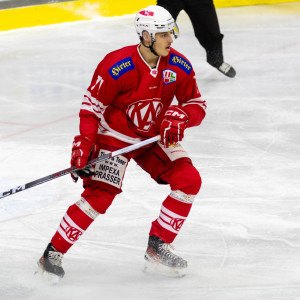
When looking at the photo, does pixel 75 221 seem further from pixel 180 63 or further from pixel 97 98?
pixel 180 63

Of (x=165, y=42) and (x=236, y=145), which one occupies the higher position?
→ (x=165, y=42)

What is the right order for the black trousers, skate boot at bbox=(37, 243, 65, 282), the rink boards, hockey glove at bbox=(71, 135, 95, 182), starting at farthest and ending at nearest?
the rink boards
the black trousers
skate boot at bbox=(37, 243, 65, 282)
hockey glove at bbox=(71, 135, 95, 182)

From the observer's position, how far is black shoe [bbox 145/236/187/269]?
284 cm

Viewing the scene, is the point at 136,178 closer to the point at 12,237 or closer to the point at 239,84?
the point at 12,237

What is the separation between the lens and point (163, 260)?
284 centimetres

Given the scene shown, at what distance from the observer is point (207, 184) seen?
3744 mm

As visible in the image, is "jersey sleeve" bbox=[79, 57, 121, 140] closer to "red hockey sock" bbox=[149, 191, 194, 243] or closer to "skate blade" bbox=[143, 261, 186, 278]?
"red hockey sock" bbox=[149, 191, 194, 243]

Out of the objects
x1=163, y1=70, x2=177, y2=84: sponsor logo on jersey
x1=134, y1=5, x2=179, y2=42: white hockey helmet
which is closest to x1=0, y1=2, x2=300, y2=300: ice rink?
x1=163, y1=70, x2=177, y2=84: sponsor logo on jersey

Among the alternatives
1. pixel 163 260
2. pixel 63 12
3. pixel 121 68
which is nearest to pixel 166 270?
pixel 163 260

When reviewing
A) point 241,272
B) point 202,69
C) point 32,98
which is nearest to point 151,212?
point 241,272

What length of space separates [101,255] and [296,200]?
0.96 m

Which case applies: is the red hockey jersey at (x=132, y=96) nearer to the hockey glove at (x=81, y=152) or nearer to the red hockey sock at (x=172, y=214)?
the hockey glove at (x=81, y=152)

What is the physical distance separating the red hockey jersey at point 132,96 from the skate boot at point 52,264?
42 cm

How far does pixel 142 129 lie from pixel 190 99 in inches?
8.0
